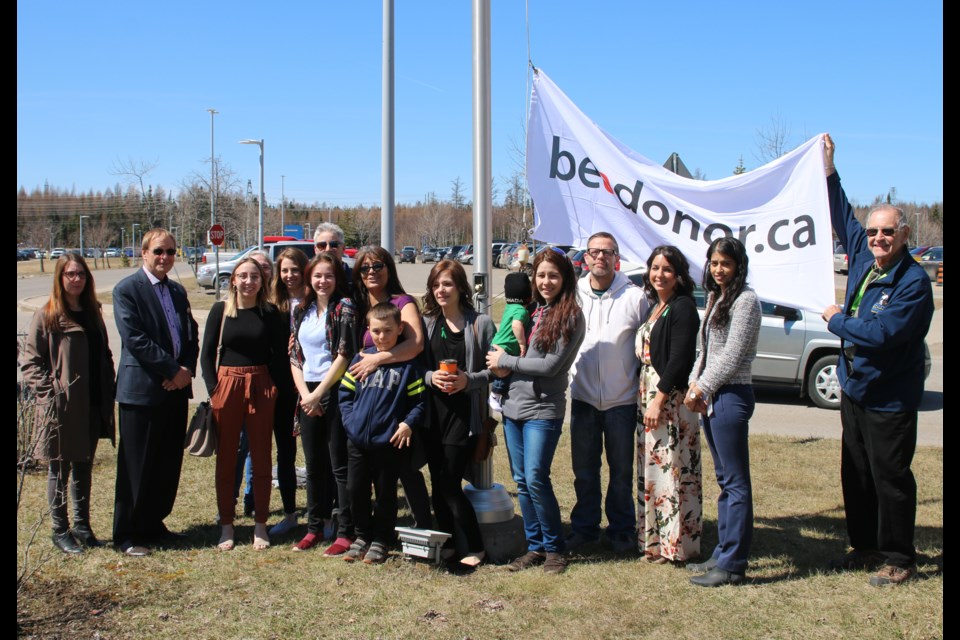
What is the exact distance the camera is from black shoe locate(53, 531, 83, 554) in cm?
524

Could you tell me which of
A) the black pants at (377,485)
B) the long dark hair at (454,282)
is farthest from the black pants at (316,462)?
the long dark hair at (454,282)

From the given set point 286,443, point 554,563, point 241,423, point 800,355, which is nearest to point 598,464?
point 554,563

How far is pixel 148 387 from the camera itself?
5324 millimetres

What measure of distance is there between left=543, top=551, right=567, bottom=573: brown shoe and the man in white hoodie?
33cm

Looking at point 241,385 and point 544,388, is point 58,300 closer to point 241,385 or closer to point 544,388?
point 241,385

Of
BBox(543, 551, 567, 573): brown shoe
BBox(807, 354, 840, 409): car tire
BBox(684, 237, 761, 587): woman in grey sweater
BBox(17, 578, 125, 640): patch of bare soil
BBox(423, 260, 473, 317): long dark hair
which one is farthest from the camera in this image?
BBox(807, 354, 840, 409): car tire

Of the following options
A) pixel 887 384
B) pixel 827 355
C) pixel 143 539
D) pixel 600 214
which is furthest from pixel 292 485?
pixel 827 355

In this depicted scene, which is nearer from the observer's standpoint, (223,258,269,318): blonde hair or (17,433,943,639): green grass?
(17,433,943,639): green grass

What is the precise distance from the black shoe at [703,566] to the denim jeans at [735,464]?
115 mm

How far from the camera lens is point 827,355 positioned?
1078 cm

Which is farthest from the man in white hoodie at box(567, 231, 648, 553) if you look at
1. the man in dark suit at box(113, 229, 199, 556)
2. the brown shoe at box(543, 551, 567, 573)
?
the man in dark suit at box(113, 229, 199, 556)

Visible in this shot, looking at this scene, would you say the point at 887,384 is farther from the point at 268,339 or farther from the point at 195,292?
the point at 195,292

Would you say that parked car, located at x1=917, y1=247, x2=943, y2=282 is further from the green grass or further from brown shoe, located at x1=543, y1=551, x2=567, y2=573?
brown shoe, located at x1=543, y1=551, x2=567, y2=573

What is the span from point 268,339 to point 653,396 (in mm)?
2509
